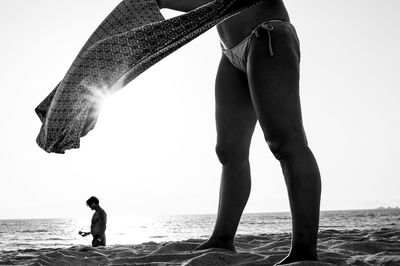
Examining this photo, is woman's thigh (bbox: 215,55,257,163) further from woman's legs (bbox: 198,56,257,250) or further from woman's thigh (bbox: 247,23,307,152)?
woman's thigh (bbox: 247,23,307,152)

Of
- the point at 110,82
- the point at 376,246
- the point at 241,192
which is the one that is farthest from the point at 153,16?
the point at 376,246

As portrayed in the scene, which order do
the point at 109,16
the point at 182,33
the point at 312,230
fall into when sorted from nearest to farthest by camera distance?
the point at 312,230 < the point at 182,33 < the point at 109,16

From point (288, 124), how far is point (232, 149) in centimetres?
65

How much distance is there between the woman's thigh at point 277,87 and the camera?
6.31ft

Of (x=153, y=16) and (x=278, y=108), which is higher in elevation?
(x=153, y=16)

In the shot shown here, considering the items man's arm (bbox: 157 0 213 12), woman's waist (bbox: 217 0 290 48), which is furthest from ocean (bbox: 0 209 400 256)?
woman's waist (bbox: 217 0 290 48)

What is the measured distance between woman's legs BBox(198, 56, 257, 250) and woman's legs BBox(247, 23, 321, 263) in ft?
1.59

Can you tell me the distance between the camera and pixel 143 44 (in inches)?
83.3

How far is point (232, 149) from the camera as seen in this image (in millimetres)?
2510

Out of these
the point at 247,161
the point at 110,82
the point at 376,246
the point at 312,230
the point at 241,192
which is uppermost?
the point at 110,82

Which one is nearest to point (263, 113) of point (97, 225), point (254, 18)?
point (254, 18)

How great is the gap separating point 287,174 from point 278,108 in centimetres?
32

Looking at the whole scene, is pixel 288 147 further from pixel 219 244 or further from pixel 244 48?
pixel 219 244

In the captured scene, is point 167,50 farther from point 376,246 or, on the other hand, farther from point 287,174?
point 376,246
